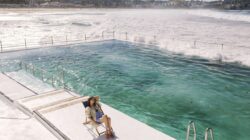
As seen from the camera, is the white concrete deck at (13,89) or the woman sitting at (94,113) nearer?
the woman sitting at (94,113)

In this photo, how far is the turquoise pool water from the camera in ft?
36.7

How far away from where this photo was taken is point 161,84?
629 inches

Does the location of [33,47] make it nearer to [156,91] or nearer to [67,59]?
[67,59]

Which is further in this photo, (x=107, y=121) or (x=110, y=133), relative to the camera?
(x=110, y=133)

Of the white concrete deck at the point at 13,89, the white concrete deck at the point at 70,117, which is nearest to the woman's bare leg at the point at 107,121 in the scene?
the white concrete deck at the point at 70,117

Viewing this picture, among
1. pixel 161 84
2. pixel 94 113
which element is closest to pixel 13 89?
pixel 94 113

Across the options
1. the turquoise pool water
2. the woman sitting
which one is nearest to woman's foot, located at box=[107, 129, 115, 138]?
the woman sitting

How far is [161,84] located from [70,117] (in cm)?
820

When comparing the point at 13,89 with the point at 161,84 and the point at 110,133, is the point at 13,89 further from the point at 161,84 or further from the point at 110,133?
the point at 161,84

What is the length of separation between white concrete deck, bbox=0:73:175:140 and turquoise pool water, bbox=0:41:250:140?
2.20 meters

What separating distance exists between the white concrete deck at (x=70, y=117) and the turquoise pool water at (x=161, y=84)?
220cm

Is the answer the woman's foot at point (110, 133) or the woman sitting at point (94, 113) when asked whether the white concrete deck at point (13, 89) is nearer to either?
the woman sitting at point (94, 113)

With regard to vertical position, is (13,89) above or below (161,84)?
above

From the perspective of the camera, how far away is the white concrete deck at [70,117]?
305 inches
